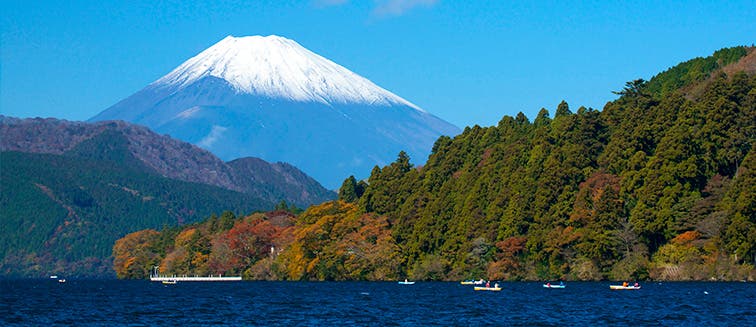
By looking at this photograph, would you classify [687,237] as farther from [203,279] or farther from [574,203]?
[203,279]

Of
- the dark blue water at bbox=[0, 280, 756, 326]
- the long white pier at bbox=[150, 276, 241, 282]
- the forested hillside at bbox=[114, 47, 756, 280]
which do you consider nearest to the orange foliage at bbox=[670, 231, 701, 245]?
the forested hillside at bbox=[114, 47, 756, 280]

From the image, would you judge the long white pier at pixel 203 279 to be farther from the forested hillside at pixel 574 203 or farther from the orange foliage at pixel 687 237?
the orange foliage at pixel 687 237


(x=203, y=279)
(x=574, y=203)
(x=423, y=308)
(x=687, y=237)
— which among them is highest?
(x=574, y=203)

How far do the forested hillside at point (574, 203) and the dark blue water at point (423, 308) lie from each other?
7.24 metres

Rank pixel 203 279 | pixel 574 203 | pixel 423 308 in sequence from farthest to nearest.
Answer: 1. pixel 203 279
2. pixel 574 203
3. pixel 423 308

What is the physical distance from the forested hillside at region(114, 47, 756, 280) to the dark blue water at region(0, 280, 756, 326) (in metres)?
7.24

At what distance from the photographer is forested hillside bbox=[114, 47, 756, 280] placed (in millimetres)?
122562

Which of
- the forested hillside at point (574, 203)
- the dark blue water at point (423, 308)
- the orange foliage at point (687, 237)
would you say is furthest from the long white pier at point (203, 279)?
the orange foliage at point (687, 237)

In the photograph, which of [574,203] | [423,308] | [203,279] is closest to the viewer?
[423,308]

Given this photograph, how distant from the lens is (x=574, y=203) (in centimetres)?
13462

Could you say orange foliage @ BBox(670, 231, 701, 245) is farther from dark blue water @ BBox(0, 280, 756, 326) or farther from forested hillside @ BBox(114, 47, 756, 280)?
dark blue water @ BBox(0, 280, 756, 326)

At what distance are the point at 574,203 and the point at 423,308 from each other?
4926cm

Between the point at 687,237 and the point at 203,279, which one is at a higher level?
the point at 203,279

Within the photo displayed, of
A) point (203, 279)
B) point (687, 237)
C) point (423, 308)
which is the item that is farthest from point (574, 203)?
point (203, 279)
